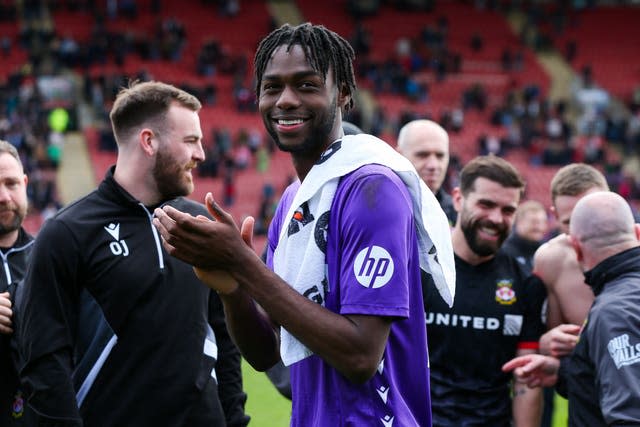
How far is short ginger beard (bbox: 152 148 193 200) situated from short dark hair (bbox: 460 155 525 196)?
1.49 m

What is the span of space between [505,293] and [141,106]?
199cm

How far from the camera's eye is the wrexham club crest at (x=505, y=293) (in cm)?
432

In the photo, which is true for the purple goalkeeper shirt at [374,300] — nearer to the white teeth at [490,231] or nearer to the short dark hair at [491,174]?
the white teeth at [490,231]

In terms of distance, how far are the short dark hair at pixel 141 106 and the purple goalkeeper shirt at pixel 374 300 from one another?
1.65 metres

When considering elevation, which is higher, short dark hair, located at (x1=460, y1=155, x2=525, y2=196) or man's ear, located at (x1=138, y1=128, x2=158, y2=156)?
man's ear, located at (x1=138, y1=128, x2=158, y2=156)

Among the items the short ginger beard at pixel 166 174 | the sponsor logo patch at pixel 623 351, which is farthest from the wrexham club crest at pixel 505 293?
the short ginger beard at pixel 166 174

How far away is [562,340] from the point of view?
13.2ft

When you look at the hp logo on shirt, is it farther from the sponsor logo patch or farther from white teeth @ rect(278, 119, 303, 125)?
the sponsor logo patch

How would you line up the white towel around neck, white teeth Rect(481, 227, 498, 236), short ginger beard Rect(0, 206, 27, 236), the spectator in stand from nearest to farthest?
1. the white towel around neck
2. short ginger beard Rect(0, 206, 27, 236)
3. white teeth Rect(481, 227, 498, 236)
4. the spectator in stand

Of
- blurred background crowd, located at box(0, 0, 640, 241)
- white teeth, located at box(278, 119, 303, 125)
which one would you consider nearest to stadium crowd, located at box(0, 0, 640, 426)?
white teeth, located at box(278, 119, 303, 125)

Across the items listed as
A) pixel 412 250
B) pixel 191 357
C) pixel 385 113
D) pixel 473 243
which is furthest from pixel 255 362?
pixel 385 113

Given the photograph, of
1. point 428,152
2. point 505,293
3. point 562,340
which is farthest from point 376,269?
point 428,152

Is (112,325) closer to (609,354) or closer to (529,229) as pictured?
(609,354)

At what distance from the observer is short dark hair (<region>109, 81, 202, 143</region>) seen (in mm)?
3807
